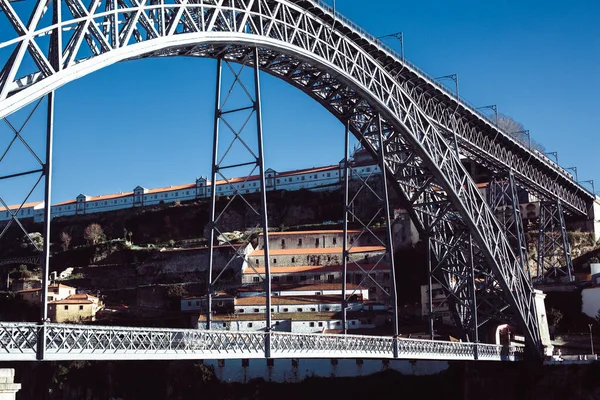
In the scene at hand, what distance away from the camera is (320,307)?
2180 inches

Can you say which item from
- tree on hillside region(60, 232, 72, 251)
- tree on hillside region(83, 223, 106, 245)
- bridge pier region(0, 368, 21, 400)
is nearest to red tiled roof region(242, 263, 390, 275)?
tree on hillside region(83, 223, 106, 245)

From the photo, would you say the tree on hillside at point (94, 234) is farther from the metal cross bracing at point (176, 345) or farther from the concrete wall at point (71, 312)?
the metal cross bracing at point (176, 345)

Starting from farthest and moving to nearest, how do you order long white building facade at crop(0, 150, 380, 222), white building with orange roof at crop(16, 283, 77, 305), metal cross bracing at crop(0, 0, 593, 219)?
long white building facade at crop(0, 150, 380, 222) < white building with orange roof at crop(16, 283, 77, 305) < metal cross bracing at crop(0, 0, 593, 219)

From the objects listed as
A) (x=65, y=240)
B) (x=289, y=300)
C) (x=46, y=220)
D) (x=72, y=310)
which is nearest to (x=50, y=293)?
(x=72, y=310)

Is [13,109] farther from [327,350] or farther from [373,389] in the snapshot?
[373,389]

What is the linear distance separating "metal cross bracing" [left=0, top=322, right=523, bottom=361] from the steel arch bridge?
A: 2.37 meters

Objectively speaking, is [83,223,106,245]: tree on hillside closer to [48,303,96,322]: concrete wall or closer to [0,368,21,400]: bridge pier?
[48,303,96,322]: concrete wall

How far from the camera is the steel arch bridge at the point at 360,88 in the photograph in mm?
16109

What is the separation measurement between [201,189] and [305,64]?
7016 centimetres

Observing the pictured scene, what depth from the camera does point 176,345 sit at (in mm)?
21406

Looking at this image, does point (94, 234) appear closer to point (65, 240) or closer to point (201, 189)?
point (65, 240)

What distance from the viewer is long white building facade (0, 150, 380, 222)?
289 feet

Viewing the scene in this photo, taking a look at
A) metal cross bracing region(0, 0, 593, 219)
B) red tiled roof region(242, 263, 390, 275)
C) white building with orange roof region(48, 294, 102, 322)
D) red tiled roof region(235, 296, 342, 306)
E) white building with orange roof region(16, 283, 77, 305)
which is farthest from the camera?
white building with orange roof region(16, 283, 77, 305)

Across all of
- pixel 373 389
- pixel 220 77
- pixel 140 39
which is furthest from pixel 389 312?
pixel 140 39
